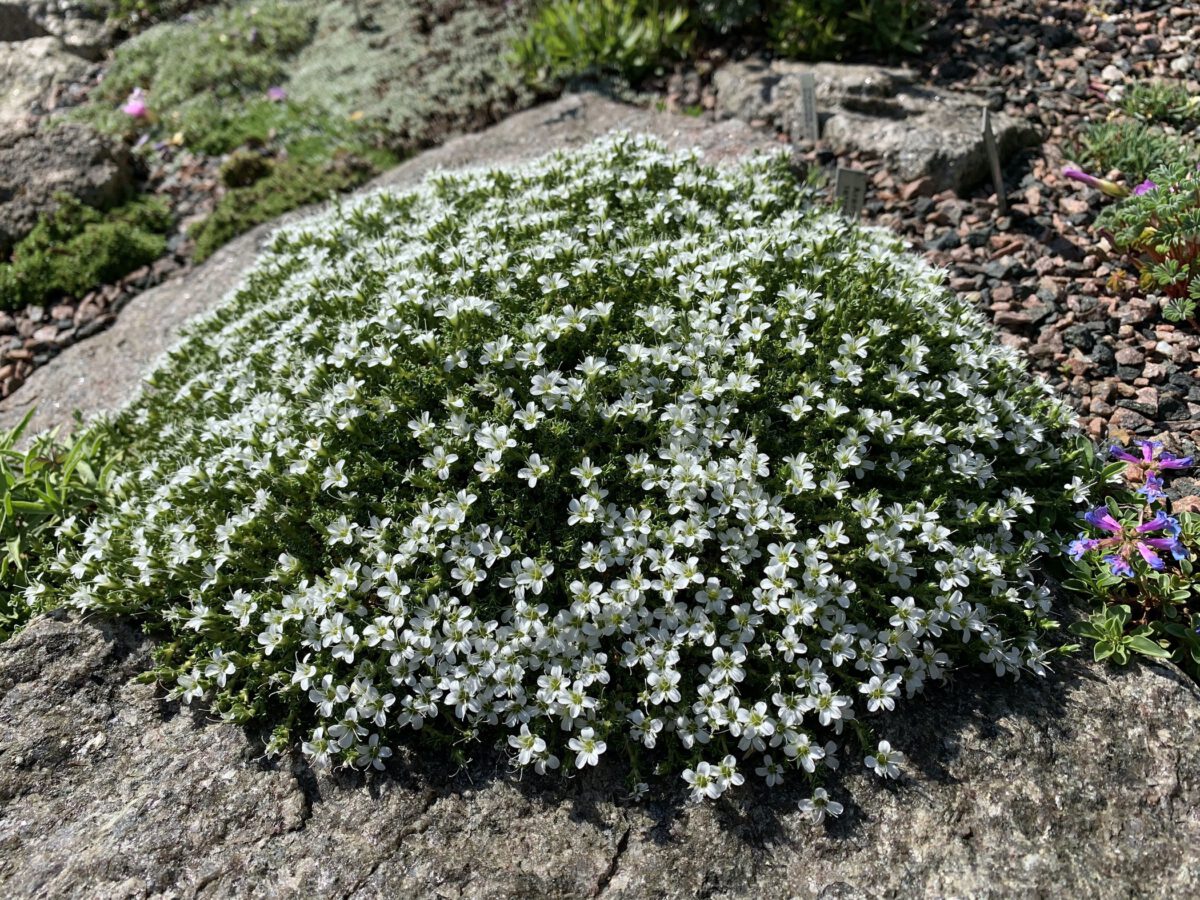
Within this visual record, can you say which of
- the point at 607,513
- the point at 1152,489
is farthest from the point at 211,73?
the point at 1152,489

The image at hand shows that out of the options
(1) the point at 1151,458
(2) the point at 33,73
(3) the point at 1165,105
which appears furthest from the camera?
(2) the point at 33,73

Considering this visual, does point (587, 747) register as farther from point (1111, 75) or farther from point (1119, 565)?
point (1111, 75)

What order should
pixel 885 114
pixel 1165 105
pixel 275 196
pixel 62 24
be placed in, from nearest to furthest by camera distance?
pixel 1165 105, pixel 885 114, pixel 275 196, pixel 62 24

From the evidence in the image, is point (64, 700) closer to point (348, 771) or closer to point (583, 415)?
point (348, 771)

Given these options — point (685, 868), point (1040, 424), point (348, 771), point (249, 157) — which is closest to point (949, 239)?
point (1040, 424)

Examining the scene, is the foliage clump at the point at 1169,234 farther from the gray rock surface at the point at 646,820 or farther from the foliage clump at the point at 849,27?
the foliage clump at the point at 849,27

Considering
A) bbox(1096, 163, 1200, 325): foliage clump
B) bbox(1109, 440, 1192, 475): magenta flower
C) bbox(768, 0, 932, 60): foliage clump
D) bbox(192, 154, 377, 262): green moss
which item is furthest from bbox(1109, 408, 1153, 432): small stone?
bbox(192, 154, 377, 262): green moss

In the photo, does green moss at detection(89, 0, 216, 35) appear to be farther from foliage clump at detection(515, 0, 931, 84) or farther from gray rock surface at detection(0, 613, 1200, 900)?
gray rock surface at detection(0, 613, 1200, 900)
